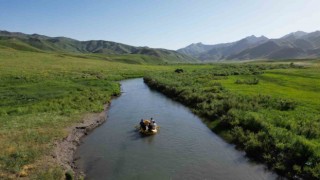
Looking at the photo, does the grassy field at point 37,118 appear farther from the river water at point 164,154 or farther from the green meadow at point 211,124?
the river water at point 164,154

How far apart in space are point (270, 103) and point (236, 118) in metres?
9.74

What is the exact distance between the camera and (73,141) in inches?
1297

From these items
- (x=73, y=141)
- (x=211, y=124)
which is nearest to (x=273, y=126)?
(x=211, y=124)

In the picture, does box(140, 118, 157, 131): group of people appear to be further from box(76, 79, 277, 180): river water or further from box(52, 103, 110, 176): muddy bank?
box(52, 103, 110, 176): muddy bank

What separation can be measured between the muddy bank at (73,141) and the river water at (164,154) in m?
0.86

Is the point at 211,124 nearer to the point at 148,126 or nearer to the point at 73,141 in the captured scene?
the point at 148,126

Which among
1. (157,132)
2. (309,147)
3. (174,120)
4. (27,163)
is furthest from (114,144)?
(309,147)

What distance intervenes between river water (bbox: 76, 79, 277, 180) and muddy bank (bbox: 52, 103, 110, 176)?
2.82 feet

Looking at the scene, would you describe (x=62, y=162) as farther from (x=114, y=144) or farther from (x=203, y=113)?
(x=203, y=113)

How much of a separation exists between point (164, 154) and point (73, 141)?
1136cm

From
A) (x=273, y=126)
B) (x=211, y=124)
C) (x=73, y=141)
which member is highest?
(x=273, y=126)

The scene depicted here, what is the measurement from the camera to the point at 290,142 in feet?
87.5

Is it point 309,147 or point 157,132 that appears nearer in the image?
point 309,147

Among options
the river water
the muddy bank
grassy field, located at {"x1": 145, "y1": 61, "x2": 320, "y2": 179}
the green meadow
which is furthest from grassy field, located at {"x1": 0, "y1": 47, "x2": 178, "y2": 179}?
grassy field, located at {"x1": 145, "y1": 61, "x2": 320, "y2": 179}
